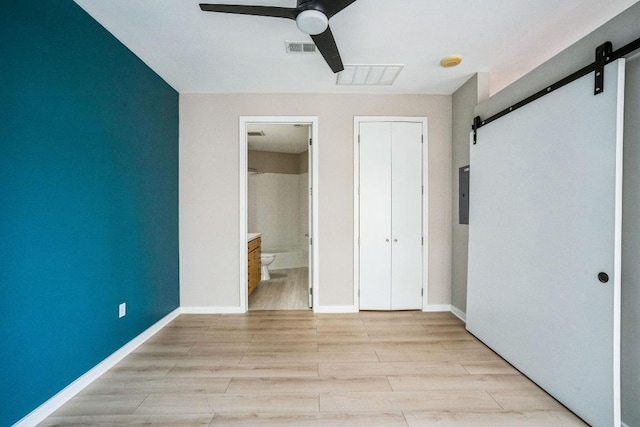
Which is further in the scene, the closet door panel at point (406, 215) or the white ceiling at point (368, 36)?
the closet door panel at point (406, 215)

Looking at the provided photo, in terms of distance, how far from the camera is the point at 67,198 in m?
1.76

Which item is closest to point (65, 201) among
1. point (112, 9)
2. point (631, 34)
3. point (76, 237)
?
point (76, 237)

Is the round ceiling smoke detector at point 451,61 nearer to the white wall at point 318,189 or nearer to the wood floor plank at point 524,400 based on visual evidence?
the white wall at point 318,189

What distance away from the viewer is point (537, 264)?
1.93 metres

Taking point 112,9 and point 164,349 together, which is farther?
point 164,349

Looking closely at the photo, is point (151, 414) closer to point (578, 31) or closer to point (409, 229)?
point (409, 229)

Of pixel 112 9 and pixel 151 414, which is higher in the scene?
pixel 112 9

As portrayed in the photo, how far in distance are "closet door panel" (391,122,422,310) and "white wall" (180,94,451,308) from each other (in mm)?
156

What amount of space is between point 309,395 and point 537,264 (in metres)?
1.80

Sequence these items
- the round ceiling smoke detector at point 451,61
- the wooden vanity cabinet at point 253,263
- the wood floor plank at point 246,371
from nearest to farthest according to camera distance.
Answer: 1. the wood floor plank at point 246,371
2. the round ceiling smoke detector at point 451,61
3. the wooden vanity cabinet at point 253,263

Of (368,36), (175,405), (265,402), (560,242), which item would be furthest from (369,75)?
(175,405)

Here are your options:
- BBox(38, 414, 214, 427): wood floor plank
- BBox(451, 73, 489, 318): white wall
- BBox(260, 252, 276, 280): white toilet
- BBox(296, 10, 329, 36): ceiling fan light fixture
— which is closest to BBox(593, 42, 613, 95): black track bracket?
BBox(451, 73, 489, 318): white wall

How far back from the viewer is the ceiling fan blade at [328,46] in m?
1.70

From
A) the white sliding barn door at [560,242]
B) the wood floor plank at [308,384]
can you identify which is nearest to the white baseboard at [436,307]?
the white sliding barn door at [560,242]
